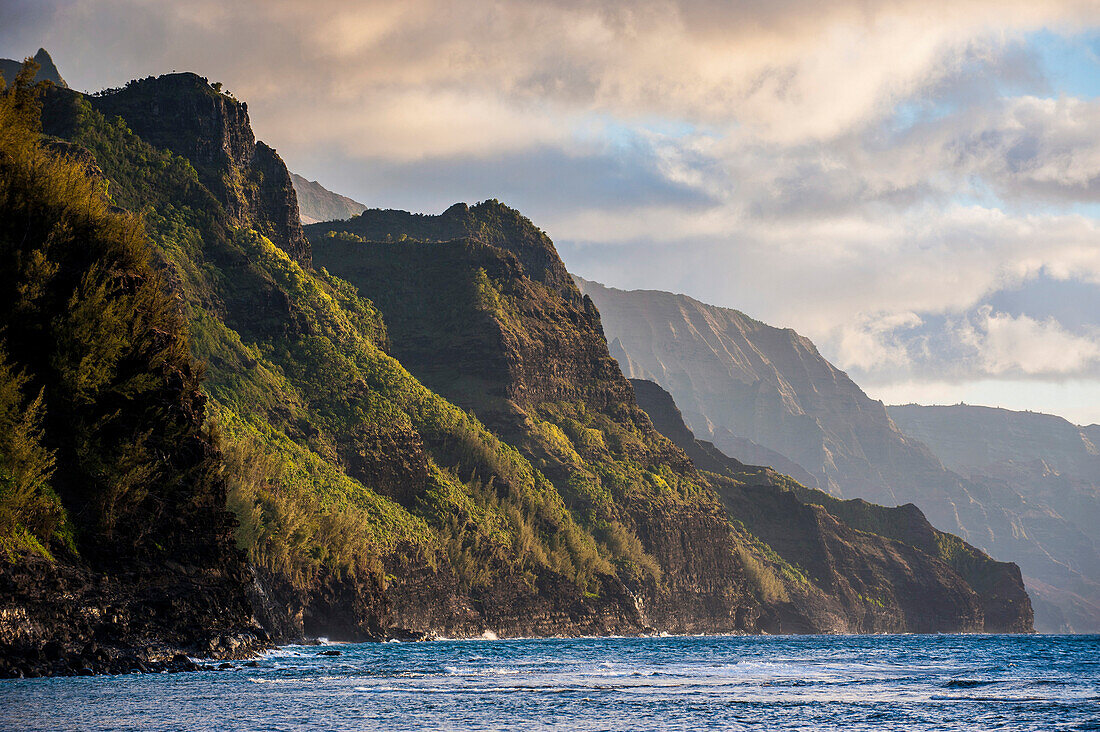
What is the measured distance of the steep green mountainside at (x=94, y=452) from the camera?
72.9 m

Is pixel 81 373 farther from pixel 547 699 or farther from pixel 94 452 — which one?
pixel 547 699

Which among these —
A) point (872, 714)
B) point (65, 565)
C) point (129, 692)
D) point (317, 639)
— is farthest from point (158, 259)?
point (872, 714)

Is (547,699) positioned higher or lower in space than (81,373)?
lower

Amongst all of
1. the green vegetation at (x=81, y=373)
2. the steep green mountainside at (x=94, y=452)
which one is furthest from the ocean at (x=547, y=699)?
the green vegetation at (x=81, y=373)

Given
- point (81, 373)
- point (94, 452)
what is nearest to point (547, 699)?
point (94, 452)

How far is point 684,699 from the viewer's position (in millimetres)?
70562

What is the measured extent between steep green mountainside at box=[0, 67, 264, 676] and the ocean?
523 cm

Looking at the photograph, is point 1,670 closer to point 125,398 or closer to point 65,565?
point 65,565

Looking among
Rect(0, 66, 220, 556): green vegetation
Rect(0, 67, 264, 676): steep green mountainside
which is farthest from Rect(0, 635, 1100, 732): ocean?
Rect(0, 66, 220, 556): green vegetation

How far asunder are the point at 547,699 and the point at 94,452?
37.8 meters

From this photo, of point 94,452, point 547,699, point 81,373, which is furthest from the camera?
point 94,452

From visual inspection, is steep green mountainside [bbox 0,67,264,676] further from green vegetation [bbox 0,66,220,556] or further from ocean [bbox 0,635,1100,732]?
ocean [bbox 0,635,1100,732]

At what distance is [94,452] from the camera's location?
82.6 meters

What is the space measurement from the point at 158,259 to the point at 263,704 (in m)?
153
